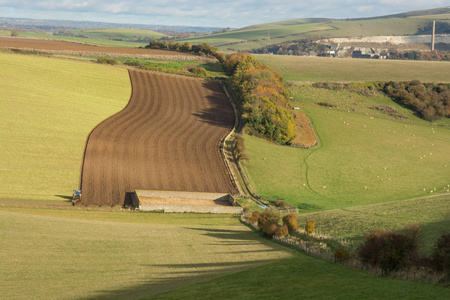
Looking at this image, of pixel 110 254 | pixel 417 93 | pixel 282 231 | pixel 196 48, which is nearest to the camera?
pixel 110 254

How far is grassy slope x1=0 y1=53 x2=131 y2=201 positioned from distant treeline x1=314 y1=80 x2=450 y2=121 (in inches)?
2412

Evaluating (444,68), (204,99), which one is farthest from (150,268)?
(444,68)

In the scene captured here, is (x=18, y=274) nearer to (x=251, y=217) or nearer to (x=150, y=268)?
(x=150, y=268)

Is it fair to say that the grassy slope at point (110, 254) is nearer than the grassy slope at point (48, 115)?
Yes

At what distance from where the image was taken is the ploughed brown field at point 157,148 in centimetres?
5450

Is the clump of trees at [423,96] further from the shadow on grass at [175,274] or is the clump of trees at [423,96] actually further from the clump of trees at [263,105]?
the shadow on grass at [175,274]

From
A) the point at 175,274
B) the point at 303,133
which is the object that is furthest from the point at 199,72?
the point at 175,274

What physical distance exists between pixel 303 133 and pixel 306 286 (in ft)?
205

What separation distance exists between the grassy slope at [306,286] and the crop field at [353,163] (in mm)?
28022

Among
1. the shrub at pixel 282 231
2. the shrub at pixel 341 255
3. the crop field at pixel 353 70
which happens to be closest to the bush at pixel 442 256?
the shrub at pixel 341 255

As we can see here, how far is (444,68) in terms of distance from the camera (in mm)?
147000

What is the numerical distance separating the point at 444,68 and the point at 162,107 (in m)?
106

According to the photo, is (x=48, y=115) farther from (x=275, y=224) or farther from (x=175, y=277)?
(x=175, y=277)

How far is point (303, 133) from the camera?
84.8m
